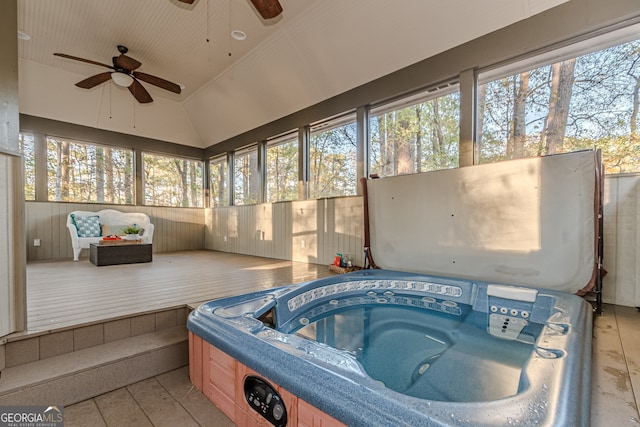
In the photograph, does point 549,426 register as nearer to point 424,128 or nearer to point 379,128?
point 424,128

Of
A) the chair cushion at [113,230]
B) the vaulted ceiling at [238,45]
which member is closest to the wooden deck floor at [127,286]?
the chair cushion at [113,230]

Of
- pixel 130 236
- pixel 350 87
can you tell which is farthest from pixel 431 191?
pixel 130 236

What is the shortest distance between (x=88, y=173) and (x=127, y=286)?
4.12 meters

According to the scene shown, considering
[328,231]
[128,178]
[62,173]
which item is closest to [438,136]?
[328,231]

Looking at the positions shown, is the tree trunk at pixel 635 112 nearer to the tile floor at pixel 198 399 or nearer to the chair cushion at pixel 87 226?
the tile floor at pixel 198 399

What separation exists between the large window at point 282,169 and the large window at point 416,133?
1553 mm

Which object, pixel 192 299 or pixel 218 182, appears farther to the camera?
Result: pixel 218 182

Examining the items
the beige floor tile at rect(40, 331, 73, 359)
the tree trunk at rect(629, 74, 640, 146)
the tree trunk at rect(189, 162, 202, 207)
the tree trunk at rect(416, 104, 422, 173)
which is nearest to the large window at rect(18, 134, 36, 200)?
the tree trunk at rect(189, 162, 202, 207)

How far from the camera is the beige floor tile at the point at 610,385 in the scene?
0.99m

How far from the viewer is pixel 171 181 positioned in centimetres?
663

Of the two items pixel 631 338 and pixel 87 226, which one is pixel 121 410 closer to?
pixel 631 338

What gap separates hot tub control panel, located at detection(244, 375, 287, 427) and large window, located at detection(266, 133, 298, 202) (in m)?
3.79

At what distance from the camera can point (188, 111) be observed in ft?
20.6

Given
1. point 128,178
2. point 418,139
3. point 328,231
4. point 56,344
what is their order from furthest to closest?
1. point 128,178
2. point 328,231
3. point 418,139
4. point 56,344
